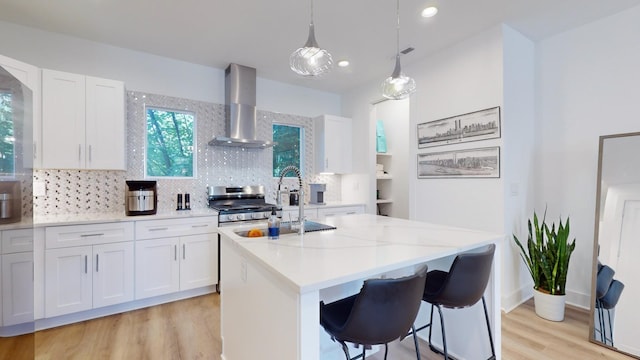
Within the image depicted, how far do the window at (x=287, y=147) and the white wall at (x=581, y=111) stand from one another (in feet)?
10.4

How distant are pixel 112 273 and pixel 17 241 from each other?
73 cm

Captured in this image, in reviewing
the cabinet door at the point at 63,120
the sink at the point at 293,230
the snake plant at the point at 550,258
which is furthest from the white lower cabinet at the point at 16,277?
the snake plant at the point at 550,258

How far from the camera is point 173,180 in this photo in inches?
136

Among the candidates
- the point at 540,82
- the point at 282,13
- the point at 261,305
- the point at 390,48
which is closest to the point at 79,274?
the point at 261,305

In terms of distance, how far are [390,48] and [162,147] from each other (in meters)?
3.05

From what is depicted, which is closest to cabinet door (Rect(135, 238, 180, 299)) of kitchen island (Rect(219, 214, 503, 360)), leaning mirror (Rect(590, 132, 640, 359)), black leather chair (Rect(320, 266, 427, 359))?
kitchen island (Rect(219, 214, 503, 360))

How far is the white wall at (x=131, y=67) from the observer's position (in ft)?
8.98

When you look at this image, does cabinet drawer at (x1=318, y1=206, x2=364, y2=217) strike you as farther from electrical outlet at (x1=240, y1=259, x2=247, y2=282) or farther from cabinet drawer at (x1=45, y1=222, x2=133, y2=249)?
electrical outlet at (x1=240, y1=259, x2=247, y2=282)

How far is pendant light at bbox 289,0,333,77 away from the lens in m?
1.81

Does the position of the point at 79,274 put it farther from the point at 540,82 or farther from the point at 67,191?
the point at 540,82

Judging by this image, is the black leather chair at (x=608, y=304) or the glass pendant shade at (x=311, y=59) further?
the black leather chair at (x=608, y=304)

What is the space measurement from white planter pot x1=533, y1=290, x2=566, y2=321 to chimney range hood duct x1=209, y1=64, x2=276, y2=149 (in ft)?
11.2

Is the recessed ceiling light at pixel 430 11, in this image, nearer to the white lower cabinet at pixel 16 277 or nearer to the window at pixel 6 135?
the window at pixel 6 135

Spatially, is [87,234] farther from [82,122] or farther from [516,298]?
[516,298]
